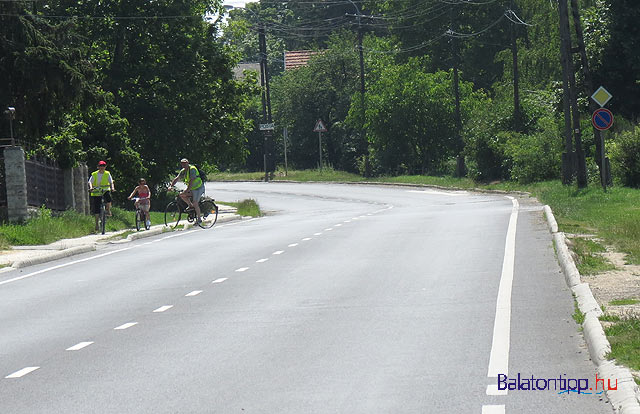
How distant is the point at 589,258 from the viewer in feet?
49.5

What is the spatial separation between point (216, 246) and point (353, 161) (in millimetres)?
52172

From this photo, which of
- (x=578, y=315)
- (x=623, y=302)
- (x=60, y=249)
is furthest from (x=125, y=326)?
(x=60, y=249)

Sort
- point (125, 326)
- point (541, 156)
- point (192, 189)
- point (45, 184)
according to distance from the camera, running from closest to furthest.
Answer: point (125, 326) → point (192, 189) → point (45, 184) → point (541, 156)

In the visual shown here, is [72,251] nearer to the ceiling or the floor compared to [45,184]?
nearer to the floor

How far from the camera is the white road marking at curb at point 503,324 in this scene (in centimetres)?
847

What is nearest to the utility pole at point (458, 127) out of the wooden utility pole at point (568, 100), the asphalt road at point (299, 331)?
the wooden utility pole at point (568, 100)

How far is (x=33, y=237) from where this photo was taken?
81.1ft

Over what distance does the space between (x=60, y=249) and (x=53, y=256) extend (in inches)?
51.7

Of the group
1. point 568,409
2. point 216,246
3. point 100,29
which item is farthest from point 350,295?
point 100,29

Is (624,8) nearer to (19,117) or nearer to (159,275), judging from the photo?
(19,117)

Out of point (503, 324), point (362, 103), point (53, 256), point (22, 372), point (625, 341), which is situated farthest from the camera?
point (362, 103)

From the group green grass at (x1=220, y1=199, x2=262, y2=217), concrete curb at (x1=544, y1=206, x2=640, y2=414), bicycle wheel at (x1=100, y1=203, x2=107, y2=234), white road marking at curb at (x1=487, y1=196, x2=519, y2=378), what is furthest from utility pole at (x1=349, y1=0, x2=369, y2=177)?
concrete curb at (x1=544, y1=206, x2=640, y2=414)

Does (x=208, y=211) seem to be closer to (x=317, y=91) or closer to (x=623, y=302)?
(x=623, y=302)

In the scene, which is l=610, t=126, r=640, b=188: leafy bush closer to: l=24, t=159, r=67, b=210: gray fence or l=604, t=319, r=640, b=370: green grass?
l=24, t=159, r=67, b=210: gray fence
